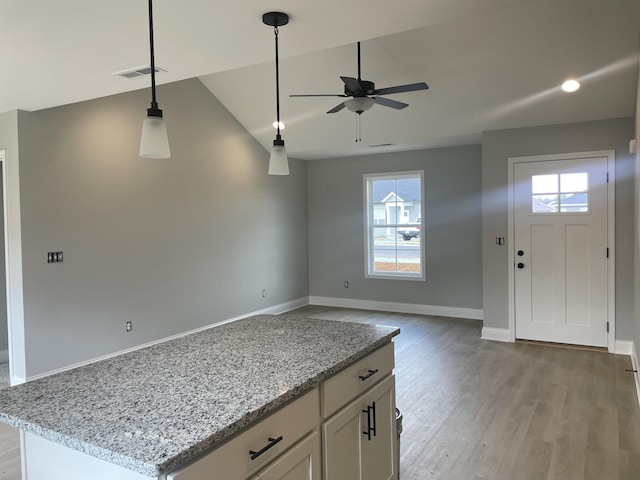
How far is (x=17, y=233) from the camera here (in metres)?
3.97

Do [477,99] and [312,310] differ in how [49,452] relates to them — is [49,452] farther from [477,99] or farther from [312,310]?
[312,310]

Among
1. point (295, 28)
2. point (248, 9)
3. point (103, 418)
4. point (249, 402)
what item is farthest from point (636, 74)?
point (103, 418)

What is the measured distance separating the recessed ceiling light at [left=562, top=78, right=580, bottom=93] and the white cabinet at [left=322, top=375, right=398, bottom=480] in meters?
3.55

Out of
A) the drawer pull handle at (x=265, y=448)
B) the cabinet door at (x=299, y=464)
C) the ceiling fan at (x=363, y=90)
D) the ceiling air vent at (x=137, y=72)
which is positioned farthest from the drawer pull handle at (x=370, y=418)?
the ceiling air vent at (x=137, y=72)

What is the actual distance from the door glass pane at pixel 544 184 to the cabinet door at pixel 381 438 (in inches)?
147

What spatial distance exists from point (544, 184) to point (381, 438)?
3.97 metres

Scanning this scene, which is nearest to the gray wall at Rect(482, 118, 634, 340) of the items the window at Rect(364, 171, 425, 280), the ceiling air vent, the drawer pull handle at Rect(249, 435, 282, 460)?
the window at Rect(364, 171, 425, 280)

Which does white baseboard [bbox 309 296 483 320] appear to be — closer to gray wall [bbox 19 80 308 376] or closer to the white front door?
gray wall [bbox 19 80 308 376]

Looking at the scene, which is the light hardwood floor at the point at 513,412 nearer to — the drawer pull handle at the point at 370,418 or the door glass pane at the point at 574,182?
the drawer pull handle at the point at 370,418

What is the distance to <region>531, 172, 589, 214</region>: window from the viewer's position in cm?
493

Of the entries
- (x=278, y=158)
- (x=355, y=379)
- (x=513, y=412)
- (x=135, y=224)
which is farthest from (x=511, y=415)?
(x=135, y=224)

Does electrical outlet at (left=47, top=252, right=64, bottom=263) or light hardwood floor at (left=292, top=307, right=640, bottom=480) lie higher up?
electrical outlet at (left=47, top=252, right=64, bottom=263)

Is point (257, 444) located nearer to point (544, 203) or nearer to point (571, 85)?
point (571, 85)

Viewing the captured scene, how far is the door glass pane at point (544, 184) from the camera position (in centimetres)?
507
